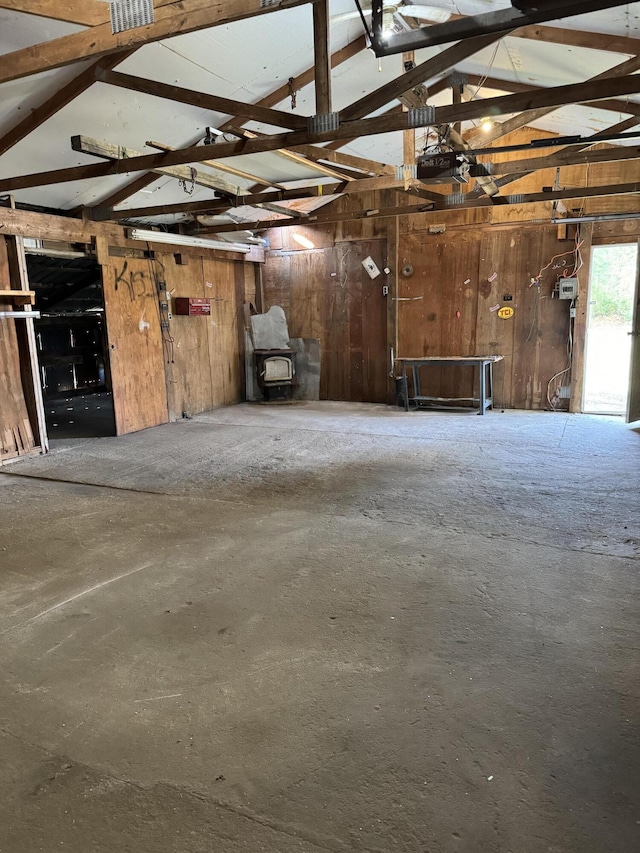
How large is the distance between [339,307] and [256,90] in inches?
151

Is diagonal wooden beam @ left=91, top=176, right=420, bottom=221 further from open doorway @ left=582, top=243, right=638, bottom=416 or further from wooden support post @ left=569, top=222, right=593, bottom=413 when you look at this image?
open doorway @ left=582, top=243, right=638, bottom=416

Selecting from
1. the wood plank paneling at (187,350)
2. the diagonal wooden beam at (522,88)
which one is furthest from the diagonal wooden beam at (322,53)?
the wood plank paneling at (187,350)

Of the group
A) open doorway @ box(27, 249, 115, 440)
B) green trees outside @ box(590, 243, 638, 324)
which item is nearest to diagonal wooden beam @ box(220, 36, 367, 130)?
open doorway @ box(27, 249, 115, 440)

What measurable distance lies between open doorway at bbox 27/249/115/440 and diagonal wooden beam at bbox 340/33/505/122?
5.10m

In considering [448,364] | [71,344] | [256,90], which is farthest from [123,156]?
[71,344]

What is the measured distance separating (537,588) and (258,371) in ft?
21.3

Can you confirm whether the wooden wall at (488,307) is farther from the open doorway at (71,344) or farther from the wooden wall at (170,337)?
the open doorway at (71,344)

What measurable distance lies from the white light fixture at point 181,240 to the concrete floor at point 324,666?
3522mm

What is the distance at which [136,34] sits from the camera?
2.38 m

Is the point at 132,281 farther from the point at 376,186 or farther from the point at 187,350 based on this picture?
the point at 376,186

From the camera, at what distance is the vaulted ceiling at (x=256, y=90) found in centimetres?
280

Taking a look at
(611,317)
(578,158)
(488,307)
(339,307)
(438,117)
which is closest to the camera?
(438,117)

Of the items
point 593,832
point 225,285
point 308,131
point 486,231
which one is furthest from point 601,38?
point 225,285

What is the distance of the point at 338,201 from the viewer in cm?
810
